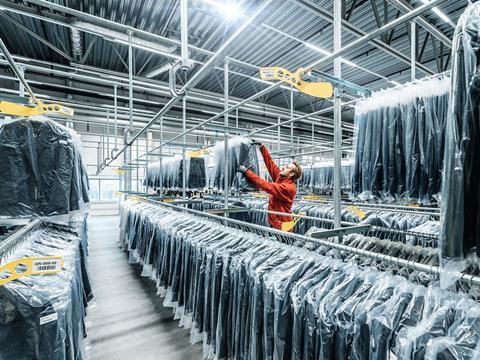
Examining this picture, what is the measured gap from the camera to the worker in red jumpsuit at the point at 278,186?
113 inches

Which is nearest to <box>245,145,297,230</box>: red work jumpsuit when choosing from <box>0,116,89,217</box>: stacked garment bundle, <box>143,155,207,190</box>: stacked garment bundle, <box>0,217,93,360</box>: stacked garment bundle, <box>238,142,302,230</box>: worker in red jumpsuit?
<box>238,142,302,230</box>: worker in red jumpsuit

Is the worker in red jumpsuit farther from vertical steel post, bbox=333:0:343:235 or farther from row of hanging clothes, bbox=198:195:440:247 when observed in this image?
vertical steel post, bbox=333:0:343:235

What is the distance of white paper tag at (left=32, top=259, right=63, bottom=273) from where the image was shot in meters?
1.06

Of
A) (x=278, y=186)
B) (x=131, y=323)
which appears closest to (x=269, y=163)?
(x=278, y=186)

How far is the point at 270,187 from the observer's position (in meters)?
2.95

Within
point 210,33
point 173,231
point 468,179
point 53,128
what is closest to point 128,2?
point 210,33

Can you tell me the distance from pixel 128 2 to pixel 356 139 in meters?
4.25

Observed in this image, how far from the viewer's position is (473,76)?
29.8 inches

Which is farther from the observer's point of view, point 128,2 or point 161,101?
point 161,101

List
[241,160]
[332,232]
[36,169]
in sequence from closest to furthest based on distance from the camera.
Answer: [332,232] → [36,169] → [241,160]

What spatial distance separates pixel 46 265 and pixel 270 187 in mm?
2228

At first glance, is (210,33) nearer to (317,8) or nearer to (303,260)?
(317,8)

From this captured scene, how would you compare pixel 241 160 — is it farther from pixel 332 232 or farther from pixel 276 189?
pixel 332 232

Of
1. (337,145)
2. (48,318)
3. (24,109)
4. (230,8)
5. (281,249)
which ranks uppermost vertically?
(230,8)
